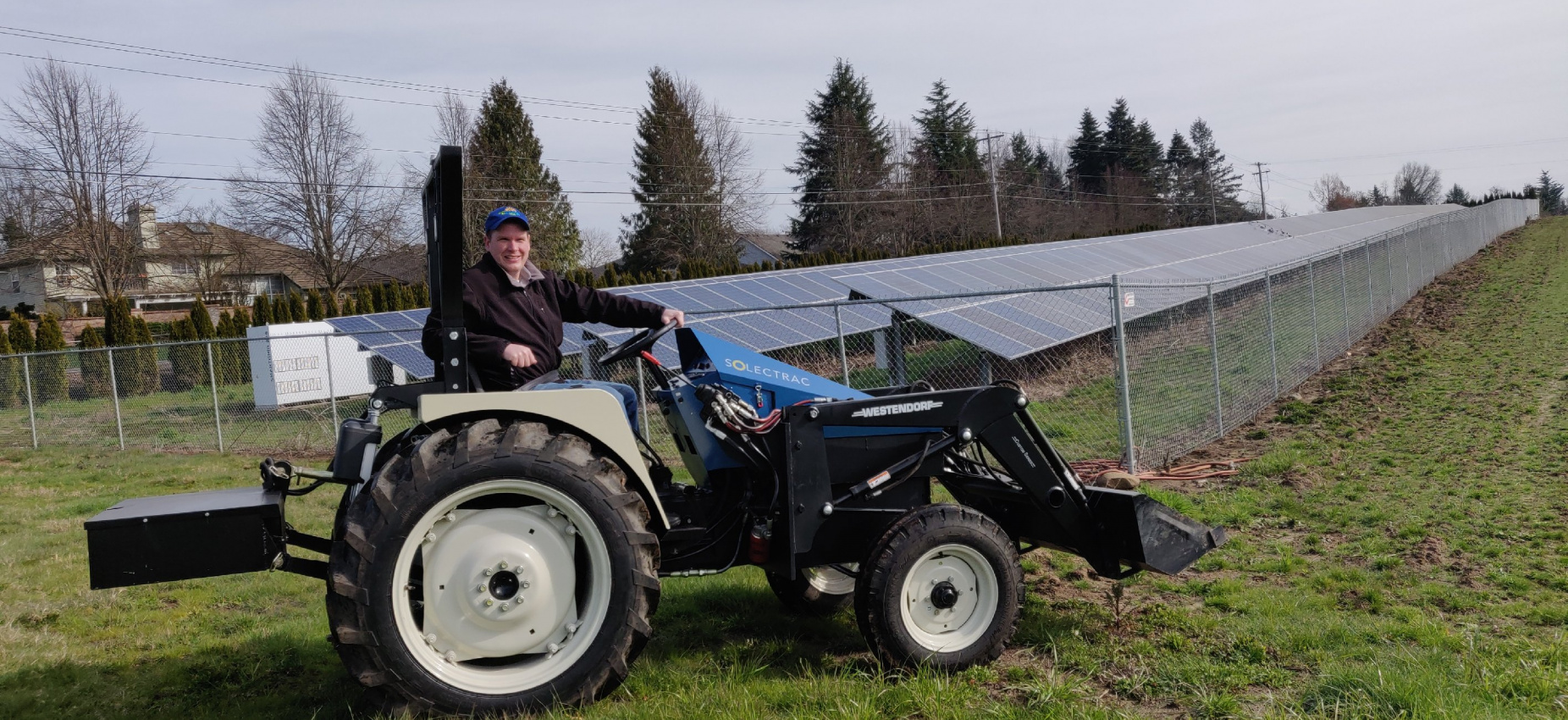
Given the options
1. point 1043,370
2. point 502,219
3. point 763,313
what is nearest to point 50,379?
point 763,313

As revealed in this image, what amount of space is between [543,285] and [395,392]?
3.01ft

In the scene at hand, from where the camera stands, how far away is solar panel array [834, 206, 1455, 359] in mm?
12586

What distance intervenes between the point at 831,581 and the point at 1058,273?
1887 cm

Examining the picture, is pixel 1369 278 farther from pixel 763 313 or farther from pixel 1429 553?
pixel 1429 553

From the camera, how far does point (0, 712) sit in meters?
4.16

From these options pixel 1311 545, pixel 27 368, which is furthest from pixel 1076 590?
pixel 27 368

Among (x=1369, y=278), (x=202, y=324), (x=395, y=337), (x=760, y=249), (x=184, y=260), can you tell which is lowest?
(x=1369, y=278)

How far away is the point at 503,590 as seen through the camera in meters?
3.75

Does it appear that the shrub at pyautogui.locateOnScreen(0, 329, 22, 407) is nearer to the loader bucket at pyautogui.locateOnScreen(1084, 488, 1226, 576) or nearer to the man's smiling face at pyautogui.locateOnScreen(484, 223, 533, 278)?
the man's smiling face at pyautogui.locateOnScreen(484, 223, 533, 278)

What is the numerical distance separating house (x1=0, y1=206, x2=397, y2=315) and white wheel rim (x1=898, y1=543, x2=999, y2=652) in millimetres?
35086

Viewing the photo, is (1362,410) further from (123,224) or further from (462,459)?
(123,224)

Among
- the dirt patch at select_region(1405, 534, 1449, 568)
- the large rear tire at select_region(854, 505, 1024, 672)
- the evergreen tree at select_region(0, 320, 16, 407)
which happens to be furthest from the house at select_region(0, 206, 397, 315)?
the large rear tire at select_region(854, 505, 1024, 672)

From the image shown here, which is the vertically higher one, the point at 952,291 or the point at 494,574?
the point at 952,291

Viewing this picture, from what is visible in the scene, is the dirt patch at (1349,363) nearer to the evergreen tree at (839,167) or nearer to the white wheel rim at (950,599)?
the white wheel rim at (950,599)
